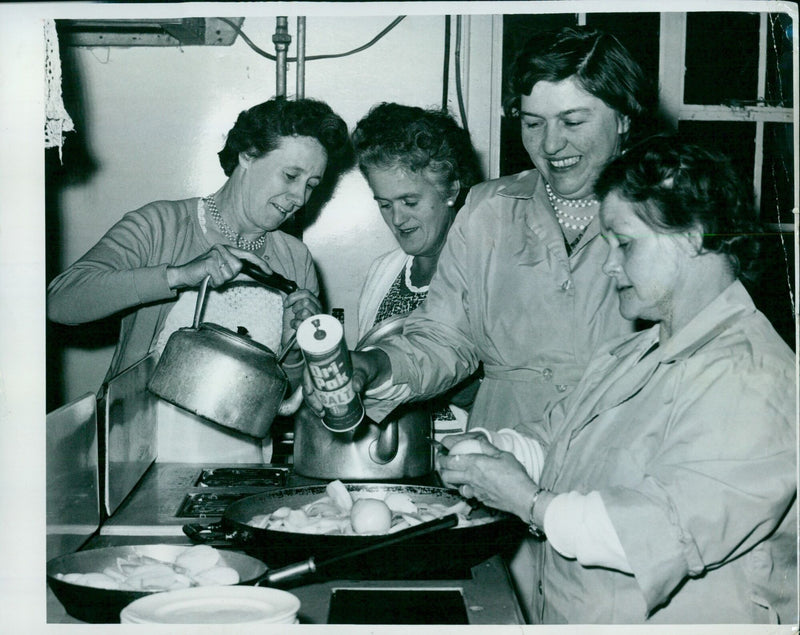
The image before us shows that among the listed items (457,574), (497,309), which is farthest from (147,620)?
(497,309)

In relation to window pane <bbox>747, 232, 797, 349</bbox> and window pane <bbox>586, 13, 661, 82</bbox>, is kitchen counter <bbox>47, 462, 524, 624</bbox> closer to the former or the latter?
window pane <bbox>747, 232, 797, 349</bbox>

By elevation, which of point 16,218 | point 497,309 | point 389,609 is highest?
point 16,218

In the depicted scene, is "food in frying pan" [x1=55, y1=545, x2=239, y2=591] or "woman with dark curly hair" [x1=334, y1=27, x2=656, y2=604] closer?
"food in frying pan" [x1=55, y1=545, x2=239, y2=591]

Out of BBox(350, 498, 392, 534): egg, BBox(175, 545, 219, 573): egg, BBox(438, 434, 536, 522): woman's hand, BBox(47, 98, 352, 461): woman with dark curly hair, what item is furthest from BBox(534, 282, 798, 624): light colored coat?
BBox(47, 98, 352, 461): woman with dark curly hair

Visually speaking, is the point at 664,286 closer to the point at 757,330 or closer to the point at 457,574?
the point at 757,330

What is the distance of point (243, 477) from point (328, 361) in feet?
1.99

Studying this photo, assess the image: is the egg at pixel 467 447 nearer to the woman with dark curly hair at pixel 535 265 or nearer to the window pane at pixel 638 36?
the woman with dark curly hair at pixel 535 265

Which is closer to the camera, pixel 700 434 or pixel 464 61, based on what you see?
pixel 700 434

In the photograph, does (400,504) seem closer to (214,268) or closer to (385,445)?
(385,445)

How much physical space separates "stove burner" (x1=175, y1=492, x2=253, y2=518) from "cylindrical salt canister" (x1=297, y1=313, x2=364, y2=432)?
0.33 metres

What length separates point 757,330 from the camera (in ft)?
3.25

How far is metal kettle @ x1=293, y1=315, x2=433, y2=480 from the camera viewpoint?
5.05ft

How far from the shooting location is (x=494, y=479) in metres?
1.06

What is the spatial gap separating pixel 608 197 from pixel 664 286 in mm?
140
